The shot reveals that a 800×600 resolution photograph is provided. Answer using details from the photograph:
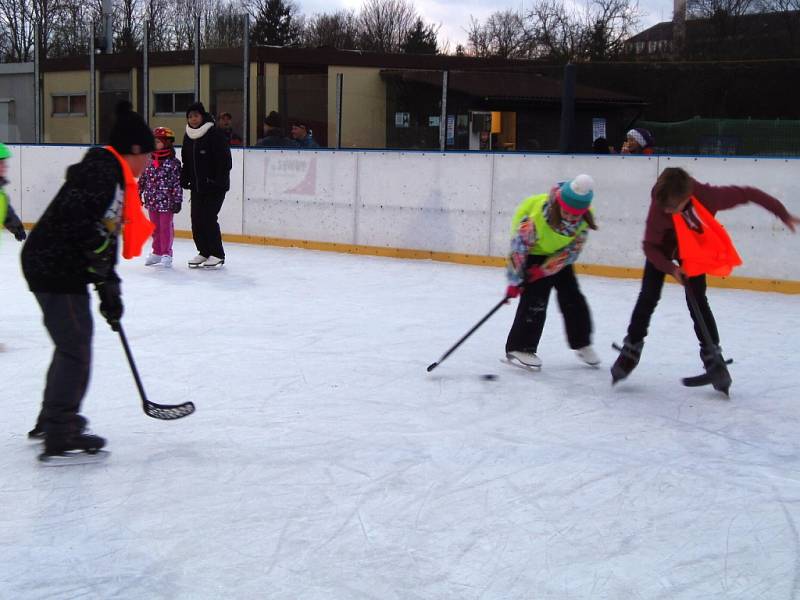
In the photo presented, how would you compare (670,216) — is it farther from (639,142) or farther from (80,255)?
(639,142)

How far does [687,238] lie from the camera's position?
4078mm

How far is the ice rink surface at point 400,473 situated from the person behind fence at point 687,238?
0.28 metres

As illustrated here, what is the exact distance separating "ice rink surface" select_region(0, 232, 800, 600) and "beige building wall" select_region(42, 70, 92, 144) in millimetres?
6529

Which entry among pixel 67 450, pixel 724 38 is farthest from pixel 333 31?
pixel 67 450

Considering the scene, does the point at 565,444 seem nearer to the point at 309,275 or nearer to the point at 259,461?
the point at 259,461

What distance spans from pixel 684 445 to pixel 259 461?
5.13 ft

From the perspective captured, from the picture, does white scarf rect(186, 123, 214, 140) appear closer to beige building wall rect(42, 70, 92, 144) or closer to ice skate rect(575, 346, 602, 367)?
beige building wall rect(42, 70, 92, 144)

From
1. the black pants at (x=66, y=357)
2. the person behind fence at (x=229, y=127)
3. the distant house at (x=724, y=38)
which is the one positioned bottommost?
the black pants at (x=66, y=357)

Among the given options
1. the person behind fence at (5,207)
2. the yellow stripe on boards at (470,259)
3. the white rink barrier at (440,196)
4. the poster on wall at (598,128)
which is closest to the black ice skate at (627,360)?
the person behind fence at (5,207)

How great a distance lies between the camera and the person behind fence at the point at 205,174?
26.8 feet

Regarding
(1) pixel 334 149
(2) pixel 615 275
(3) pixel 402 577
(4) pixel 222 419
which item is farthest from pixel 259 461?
(1) pixel 334 149

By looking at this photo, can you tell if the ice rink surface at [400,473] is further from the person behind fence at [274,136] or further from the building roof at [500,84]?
the person behind fence at [274,136]

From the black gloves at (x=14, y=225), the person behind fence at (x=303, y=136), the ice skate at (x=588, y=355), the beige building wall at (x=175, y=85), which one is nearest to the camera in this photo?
the ice skate at (x=588, y=355)

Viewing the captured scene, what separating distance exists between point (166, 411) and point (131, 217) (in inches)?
29.7
